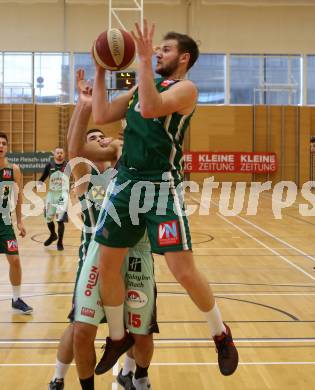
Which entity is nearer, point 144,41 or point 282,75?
point 144,41

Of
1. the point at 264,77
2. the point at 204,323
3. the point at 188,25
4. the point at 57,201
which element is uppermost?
the point at 188,25

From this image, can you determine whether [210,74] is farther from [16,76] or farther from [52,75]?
[16,76]

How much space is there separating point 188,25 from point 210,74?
7.95 feet

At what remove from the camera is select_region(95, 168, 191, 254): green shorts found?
3338 mm

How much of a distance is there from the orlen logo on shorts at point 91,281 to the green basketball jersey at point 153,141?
681 mm

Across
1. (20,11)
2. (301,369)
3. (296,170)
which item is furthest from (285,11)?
(301,369)

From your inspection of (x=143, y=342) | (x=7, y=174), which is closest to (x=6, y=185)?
(x=7, y=174)

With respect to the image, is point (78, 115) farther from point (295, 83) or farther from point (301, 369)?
point (295, 83)

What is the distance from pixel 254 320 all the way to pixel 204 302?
2644mm

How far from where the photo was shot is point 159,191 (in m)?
3.43

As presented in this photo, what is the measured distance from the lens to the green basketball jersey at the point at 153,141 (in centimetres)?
338

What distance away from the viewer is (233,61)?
26656 millimetres

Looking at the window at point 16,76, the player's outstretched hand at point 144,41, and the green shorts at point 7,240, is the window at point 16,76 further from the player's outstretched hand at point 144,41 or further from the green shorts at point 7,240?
the player's outstretched hand at point 144,41

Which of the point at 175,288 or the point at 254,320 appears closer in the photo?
the point at 254,320
